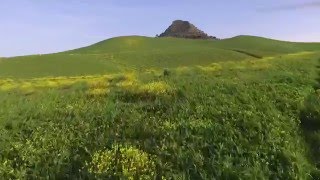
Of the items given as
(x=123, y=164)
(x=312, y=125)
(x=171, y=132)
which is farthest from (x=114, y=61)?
(x=123, y=164)

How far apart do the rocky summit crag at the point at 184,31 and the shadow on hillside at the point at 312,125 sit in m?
146

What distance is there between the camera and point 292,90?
70.7 feet

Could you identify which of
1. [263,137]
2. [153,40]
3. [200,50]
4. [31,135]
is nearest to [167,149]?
[263,137]

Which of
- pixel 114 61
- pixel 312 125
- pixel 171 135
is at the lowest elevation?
pixel 114 61

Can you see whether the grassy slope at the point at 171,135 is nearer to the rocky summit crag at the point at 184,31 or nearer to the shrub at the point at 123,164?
the shrub at the point at 123,164

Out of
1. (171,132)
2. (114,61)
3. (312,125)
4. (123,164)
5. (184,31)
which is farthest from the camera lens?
(184,31)

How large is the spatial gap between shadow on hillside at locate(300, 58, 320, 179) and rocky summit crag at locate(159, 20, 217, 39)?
145542 millimetres

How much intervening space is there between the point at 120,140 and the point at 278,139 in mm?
5486

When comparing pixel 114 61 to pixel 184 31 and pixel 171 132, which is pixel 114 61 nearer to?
pixel 171 132

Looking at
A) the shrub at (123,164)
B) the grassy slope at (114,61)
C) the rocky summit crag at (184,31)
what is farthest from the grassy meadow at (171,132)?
the rocky summit crag at (184,31)

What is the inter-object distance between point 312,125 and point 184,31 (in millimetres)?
158960

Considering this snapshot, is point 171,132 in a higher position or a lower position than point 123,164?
higher

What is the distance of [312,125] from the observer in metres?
18.2

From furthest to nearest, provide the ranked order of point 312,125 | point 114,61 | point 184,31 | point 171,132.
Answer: point 184,31, point 114,61, point 312,125, point 171,132
